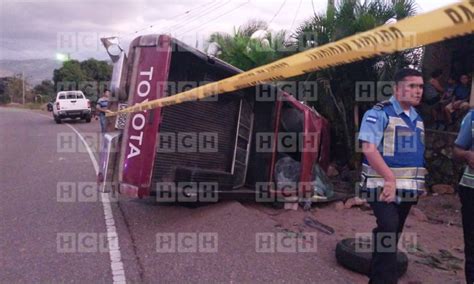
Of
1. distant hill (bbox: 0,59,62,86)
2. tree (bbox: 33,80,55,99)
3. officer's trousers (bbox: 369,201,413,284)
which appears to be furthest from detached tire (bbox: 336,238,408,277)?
tree (bbox: 33,80,55,99)

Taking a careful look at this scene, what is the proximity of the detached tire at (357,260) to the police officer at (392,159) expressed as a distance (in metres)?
0.83

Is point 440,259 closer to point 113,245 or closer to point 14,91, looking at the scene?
point 113,245

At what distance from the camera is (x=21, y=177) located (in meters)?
8.29

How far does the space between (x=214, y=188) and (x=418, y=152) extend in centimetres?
294

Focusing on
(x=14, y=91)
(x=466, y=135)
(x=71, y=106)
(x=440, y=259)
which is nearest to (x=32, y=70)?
(x=14, y=91)

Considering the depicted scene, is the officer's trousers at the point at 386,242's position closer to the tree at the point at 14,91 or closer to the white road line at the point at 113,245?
the white road line at the point at 113,245

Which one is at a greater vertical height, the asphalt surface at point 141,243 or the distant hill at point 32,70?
the distant hill at point 32,70

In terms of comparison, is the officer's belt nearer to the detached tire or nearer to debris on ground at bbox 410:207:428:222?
the detached tire

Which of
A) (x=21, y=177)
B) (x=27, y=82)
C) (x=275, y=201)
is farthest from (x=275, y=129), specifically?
(x=27, y=82)

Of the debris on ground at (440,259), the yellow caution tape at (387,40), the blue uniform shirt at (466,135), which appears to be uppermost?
the yellow caution tape at (387,40)

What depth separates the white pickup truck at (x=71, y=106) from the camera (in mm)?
24109

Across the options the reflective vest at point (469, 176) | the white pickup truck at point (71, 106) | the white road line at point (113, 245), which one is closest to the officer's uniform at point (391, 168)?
the reflective vest at point (469, 176)

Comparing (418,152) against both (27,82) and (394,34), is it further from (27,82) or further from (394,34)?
(27,82)

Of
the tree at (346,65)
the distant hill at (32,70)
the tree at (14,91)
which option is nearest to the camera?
the tree at (346,65)
